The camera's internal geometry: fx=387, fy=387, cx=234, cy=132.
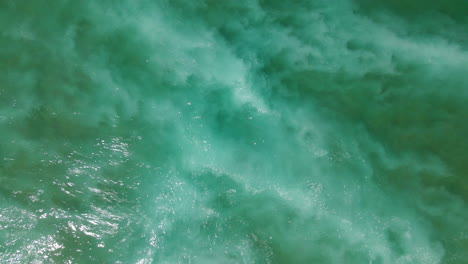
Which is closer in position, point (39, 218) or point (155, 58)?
point (39, 218)

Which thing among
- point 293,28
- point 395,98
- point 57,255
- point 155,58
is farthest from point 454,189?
point 57,255

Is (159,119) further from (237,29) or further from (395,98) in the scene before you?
(395,98)

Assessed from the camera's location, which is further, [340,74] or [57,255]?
[340,74]

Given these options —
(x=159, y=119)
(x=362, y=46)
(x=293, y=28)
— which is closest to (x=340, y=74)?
(x=362, y=46)

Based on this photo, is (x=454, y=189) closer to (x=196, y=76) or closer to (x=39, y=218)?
(x=196, y=76)

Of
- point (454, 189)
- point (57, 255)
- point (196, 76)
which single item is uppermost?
point (196, 76)

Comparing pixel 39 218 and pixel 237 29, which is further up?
pixel 237 29
